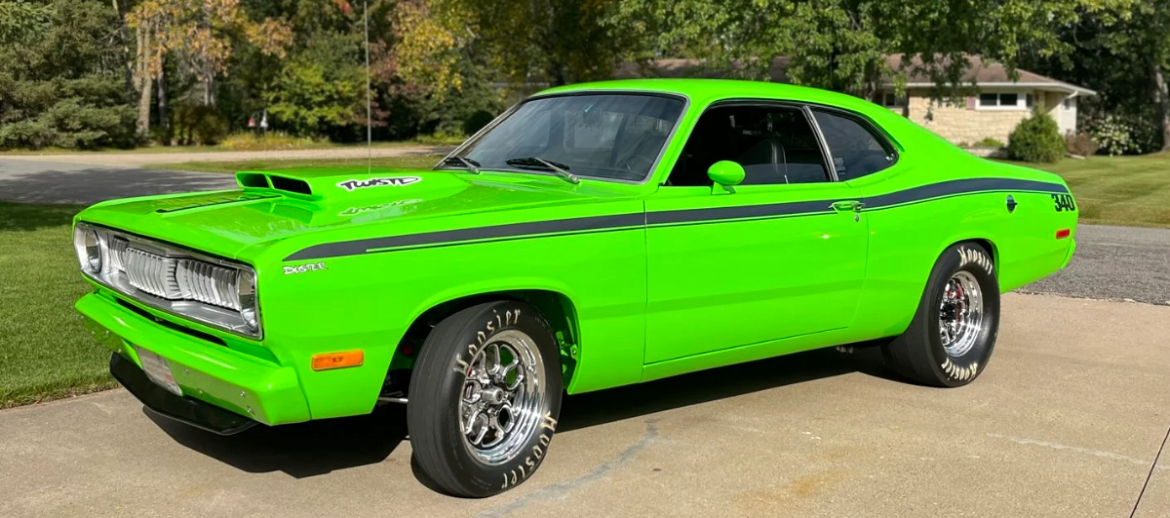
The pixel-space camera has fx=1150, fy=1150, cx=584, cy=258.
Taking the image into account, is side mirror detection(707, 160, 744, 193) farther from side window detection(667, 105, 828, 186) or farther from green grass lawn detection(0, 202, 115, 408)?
green grass lawn detection(0, 202, 115, 408)

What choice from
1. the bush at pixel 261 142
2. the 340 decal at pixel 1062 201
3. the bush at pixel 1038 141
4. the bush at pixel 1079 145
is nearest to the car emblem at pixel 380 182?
the 340 decal at pixel 1062 201

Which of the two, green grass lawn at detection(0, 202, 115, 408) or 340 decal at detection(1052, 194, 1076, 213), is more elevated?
340 decal at detection(1052, 194, 1076, 213)

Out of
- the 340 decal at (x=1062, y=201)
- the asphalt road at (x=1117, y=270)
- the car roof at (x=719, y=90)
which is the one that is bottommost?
the asphalt road at (x=1117, y=270)

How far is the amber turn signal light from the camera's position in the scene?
3971 mm

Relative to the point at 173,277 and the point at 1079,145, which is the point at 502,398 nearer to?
the point at 173,277

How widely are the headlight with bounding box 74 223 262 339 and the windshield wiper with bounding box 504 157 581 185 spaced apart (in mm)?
1643

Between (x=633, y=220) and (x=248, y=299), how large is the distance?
5.28 feet

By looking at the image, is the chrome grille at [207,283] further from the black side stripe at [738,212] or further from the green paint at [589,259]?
the black side stripe at [738,212]

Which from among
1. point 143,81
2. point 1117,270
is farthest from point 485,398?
point 143,81

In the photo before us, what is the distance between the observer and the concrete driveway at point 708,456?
175 inches

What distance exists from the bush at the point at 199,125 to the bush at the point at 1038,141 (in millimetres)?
25511

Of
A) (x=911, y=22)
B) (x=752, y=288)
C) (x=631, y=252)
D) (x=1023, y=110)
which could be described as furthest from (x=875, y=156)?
(x=1023, y=110)

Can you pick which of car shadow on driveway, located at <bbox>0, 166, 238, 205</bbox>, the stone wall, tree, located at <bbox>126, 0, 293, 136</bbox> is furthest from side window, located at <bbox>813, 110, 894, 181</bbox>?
the stone wall

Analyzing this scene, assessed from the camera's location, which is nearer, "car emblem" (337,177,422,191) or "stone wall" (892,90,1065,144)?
"car emblem" (337,177,422,191)
